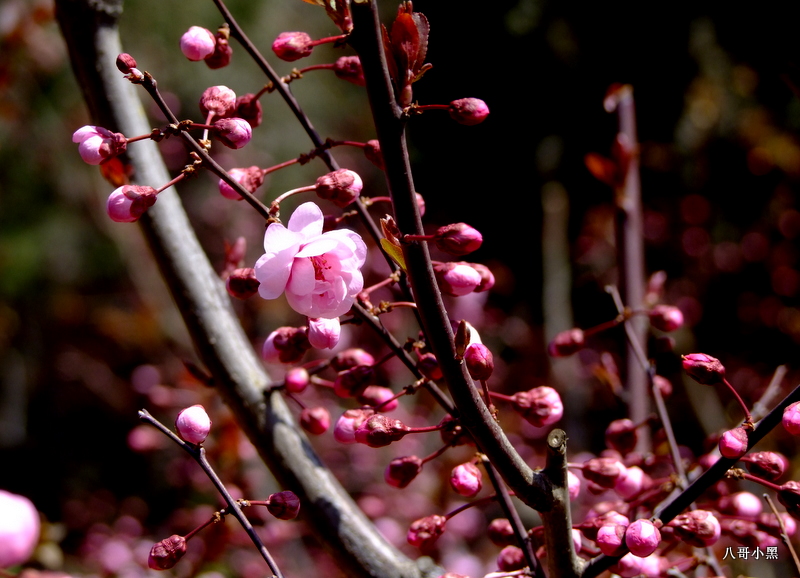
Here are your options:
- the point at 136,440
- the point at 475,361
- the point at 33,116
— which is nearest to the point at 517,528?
the point at 475,361

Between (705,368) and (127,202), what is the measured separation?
563mm

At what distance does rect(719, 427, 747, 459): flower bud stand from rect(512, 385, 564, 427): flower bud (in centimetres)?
15

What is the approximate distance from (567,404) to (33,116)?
115 inches

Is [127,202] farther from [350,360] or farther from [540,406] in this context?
[540,406]

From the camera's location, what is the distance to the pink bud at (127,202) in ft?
1.66

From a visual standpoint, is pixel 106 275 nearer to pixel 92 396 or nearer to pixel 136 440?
pixel 92 396

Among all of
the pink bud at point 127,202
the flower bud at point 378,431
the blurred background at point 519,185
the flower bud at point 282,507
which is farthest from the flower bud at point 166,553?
the blurred background at point 519,185

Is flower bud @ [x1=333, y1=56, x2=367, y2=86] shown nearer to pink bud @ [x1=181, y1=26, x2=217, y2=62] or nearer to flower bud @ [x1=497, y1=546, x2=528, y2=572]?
pink bud @ [x1=181, y1=26, x2=217, y2=62]

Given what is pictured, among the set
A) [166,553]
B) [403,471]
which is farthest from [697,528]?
[166,553]

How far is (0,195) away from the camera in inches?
125

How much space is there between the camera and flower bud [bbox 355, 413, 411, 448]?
1.74 ft

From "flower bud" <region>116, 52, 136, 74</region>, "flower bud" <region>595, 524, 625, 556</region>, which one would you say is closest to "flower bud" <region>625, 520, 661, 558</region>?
"flower bud" <region>595, 524, 625, 556</region>

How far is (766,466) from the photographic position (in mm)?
545

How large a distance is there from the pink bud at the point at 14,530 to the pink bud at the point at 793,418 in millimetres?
635
